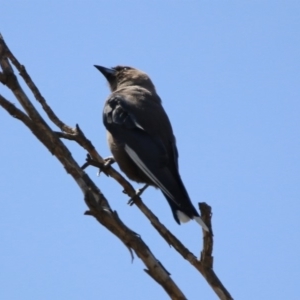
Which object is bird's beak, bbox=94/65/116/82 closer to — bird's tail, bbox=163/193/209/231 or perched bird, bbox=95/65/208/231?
perched bird, bbox=95/65/208/231

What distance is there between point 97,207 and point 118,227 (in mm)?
139

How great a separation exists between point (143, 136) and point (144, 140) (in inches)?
2.7

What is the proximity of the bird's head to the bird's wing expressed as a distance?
3.52ft

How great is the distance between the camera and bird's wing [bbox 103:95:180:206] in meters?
6.05

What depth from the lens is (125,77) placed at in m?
8.55

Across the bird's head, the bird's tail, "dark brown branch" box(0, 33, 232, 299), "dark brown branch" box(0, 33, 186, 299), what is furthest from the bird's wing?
"dark brown branch" box(0, 33, 186, 299)

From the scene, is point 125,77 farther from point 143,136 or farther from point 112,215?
point 112,215

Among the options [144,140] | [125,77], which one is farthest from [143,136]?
[125,77]

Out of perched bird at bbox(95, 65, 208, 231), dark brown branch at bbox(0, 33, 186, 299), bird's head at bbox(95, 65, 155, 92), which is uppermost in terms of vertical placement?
bird's head at bbox(95, 65, 155, 92)

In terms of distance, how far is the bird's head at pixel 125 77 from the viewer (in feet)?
27.3

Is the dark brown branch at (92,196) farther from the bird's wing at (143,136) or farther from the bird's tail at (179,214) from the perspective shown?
the bird's wing at (143,136)

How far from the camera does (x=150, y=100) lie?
287 inches

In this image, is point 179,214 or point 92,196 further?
point 179,214

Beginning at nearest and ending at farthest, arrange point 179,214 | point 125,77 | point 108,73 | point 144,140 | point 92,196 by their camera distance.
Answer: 1. point 92,196
2. point 179,214
3. point 144,140
4. point 125,77
5. point 108,73
